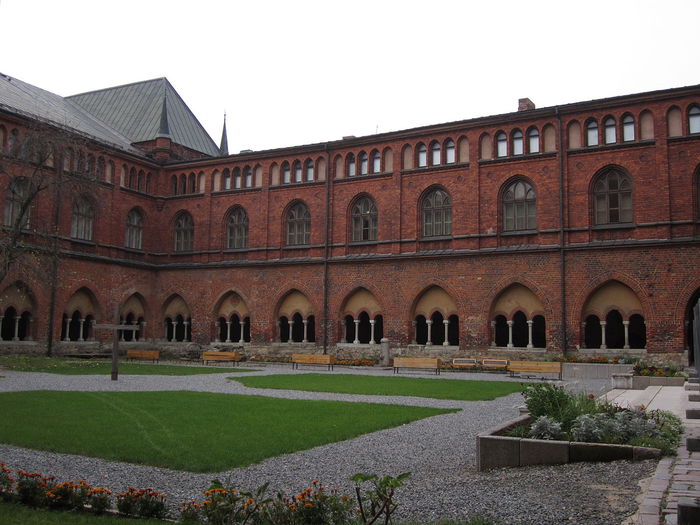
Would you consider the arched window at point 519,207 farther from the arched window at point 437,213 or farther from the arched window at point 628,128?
the arched window at point 628,128

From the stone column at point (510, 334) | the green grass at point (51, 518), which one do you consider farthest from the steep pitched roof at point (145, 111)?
the green grass at point (51, 518)

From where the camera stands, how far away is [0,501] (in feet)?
22.7

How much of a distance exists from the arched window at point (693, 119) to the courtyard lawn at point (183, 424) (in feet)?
60.2

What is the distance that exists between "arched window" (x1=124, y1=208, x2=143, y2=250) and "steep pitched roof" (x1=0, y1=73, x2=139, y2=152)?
3.63 m

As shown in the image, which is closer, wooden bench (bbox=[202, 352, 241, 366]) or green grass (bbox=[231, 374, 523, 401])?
green grass (bbox=[231, 374, 523, 401])

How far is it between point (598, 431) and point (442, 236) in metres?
22.9

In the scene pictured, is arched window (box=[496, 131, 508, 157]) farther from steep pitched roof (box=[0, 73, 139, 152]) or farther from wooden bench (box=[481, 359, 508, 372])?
steep pitched roof (box=[0, 73, 139, 152])

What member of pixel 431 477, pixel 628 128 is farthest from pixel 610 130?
pixel 431 477

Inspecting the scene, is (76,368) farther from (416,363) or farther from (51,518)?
(51,518)

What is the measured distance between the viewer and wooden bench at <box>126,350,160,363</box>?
33059 millimetres

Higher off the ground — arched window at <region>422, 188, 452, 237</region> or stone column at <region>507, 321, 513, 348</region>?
arched window at <region>422, 188, 452, 237</region>

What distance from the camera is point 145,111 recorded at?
4341 centimetres

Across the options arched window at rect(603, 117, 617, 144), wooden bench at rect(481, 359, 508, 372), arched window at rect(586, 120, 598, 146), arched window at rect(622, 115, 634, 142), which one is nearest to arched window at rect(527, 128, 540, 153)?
arched window at rect(586, 120, 598, 146)

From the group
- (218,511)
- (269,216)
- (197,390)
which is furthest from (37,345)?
(218,511)
